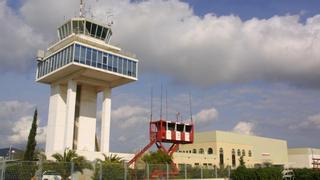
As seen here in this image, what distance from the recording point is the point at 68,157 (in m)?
48.1

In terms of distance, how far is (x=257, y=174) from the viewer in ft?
114

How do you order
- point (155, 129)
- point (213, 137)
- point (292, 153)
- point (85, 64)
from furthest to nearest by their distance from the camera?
point (292, 153) → point (213, 137) → point (155, 129) → point (85, 64)

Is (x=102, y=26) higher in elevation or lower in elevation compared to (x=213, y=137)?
higher

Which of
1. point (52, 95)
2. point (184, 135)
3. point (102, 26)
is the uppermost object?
point (102, 26)

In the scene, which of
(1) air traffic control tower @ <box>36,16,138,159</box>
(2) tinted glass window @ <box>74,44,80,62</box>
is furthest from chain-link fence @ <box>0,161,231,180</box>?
(2) tinted glass window @ <box>74,44,80,62</box>

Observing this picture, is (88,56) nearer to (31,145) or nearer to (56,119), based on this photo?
(56,119)

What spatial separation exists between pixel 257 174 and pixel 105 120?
98.1ft

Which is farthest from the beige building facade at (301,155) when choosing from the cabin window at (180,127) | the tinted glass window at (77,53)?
the tinted glass window at (77,53)

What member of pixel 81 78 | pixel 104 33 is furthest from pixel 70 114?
pixel 104 33

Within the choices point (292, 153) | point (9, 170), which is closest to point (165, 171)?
point (9, 170)

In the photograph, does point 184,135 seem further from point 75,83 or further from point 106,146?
point 75,83

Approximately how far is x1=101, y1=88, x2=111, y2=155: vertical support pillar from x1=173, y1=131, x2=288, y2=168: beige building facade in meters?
31.2

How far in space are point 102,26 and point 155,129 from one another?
1828 cm

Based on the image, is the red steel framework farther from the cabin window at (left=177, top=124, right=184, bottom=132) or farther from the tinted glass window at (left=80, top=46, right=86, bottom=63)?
the tinted glass window at (left=80, top=46, right=86, bottom=63)
